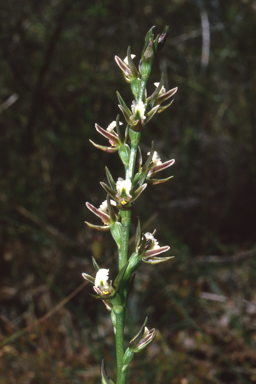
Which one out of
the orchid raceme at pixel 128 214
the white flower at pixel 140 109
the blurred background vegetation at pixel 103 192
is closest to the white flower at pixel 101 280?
the orchid raceme at pixel 128 214

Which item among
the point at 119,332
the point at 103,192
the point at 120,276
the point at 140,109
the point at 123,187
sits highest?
the point at 140,109

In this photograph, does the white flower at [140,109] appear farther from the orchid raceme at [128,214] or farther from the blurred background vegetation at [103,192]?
the blurred background vegetation at [103,192]

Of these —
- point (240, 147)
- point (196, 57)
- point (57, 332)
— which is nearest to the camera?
point (57, 332)

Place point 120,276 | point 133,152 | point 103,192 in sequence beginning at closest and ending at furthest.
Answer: point 120,276
point 133,152
point 103,192

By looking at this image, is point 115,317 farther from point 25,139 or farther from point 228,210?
point 25,139

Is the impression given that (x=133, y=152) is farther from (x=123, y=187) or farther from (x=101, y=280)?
(x=101, y=280)

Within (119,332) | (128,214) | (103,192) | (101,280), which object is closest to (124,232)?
(128,214)

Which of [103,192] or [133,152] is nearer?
[133,152]

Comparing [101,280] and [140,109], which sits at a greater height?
[140,109]

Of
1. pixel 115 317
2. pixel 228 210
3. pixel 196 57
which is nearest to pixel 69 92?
pixel 196 57
